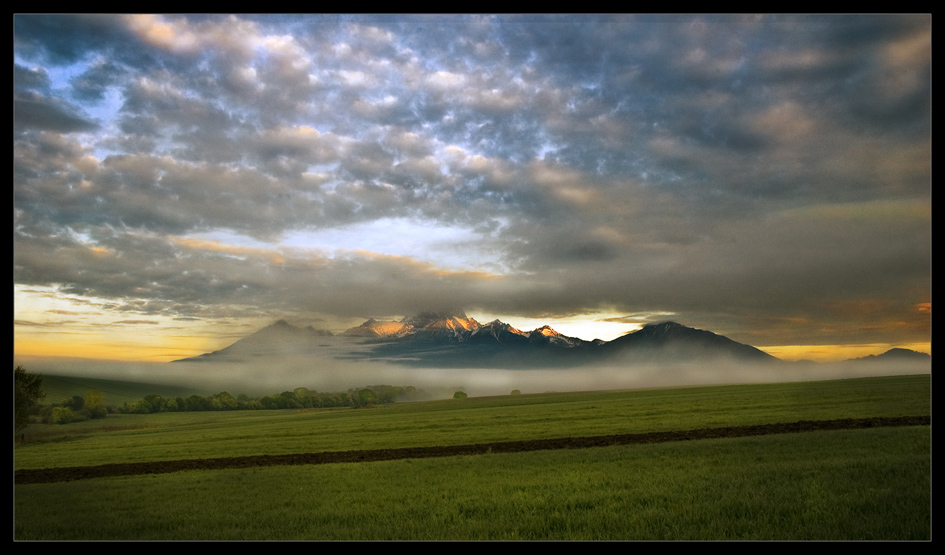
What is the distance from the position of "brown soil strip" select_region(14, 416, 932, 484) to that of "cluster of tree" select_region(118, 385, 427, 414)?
99.0 feet

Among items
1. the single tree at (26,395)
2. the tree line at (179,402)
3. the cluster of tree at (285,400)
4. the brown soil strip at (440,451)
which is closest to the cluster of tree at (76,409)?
the tree line at (179,402)

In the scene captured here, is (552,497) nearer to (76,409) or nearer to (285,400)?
(76,409)

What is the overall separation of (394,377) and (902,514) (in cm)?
4816

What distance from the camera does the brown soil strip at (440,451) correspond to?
22491 mm

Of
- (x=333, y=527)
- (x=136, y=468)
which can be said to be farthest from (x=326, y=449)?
(x=333, y=527)

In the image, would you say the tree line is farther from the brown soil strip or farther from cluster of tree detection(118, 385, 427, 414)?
the brown soil strip

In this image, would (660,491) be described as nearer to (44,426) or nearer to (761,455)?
(761,455)

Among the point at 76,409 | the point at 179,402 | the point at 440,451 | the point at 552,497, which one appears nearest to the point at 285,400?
the point at 179,402

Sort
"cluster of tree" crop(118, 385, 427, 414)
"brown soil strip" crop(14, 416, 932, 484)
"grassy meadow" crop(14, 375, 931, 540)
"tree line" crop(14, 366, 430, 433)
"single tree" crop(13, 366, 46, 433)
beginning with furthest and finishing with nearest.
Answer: "cluster of tree" crop(118, 385, 427, 414) < "tree line" crop(14, 366, 430, 433) < "brown soil strip" crop(14, 416, 932, 484) < "single tree" crop(13, 366, 46, 433) < "grassy meadow" crop(14, 375, 931, 540)

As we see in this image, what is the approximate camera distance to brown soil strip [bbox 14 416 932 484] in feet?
73.8

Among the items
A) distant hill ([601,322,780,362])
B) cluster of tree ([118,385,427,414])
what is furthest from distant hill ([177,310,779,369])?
cluster of tree ([118,385,427,414])

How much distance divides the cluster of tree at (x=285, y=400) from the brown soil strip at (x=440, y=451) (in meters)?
30.2
